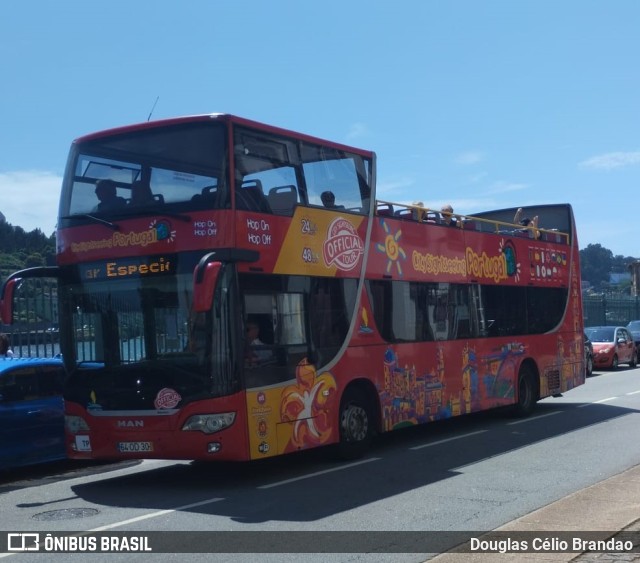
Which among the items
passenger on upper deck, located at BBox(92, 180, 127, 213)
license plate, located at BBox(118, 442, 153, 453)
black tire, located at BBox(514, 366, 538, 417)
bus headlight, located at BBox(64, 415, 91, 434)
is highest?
passenger on upper deck, located at BBox(92, 180, 127, 213)

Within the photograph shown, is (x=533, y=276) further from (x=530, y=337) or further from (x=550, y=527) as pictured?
(x=550, y=527)

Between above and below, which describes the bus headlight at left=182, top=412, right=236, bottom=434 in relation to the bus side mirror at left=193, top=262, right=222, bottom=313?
below

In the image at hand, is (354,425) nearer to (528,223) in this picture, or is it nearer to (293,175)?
(293,175)

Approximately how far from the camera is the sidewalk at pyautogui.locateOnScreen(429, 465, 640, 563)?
6.79 m

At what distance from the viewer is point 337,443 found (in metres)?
11.9

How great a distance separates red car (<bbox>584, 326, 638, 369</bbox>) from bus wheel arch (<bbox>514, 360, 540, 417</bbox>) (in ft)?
49.9

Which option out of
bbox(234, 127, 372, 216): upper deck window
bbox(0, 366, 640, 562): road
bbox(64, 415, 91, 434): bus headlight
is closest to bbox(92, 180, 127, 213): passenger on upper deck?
bbox(234, 127, 372, 216): upper deck window

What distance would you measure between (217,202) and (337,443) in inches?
151

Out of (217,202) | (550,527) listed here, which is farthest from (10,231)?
(550,527)

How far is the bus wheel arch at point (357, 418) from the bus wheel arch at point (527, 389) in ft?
17.3

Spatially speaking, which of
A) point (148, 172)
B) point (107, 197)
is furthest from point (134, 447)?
point (148, 172)

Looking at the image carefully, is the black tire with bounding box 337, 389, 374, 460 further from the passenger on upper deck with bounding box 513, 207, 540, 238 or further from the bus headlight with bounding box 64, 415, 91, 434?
the passenger on upper deck with bounding box 513, 207, 540, 238

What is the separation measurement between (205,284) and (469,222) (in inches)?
318

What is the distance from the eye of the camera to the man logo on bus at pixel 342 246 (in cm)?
1193
